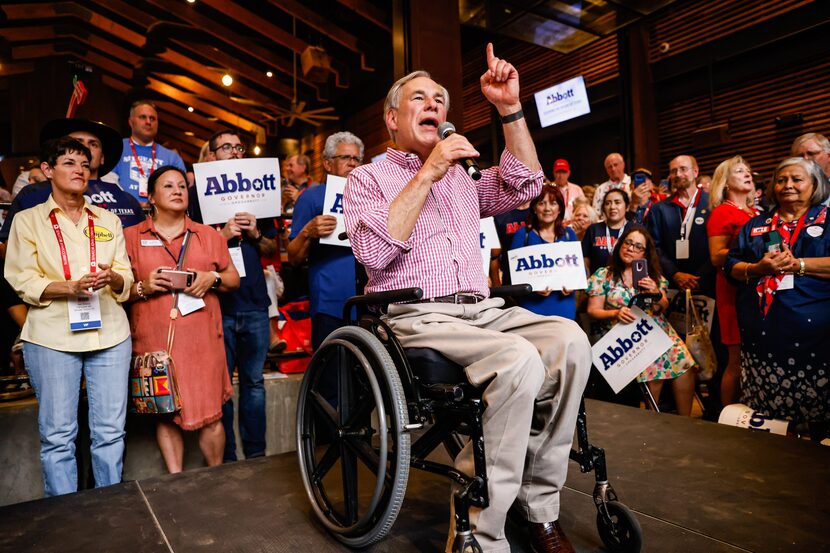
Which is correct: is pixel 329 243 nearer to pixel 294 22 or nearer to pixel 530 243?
pixel 530 243

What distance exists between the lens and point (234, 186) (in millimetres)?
2750

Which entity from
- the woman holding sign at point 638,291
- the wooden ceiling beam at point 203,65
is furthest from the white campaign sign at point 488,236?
the wooden ceiling beam at point 203,65

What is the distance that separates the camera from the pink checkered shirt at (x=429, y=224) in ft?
5.36

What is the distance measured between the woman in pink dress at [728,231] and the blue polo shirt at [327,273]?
86.0 inches

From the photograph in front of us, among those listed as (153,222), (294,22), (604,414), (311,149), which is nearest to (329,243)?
(153,222)

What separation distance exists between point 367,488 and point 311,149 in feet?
38.0

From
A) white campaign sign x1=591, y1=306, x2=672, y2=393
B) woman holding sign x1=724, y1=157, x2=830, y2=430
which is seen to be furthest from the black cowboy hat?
woman holding sign x1=724, y1=157, x2=830, y2=430

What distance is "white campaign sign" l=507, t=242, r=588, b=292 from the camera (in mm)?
3369

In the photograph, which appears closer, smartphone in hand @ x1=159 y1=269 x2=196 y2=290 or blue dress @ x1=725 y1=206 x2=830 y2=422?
smartphone in hand @ x1=159 y1=269 x2=196 y2=290

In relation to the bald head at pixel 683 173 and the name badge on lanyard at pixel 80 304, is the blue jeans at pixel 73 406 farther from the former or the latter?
the bald head at pixel 683 173

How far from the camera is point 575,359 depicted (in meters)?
1.51

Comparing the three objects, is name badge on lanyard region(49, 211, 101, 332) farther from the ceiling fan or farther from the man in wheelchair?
the ceiling fan

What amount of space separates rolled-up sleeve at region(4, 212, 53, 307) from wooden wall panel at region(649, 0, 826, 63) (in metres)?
6.92

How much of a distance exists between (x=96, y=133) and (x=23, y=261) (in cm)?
73
